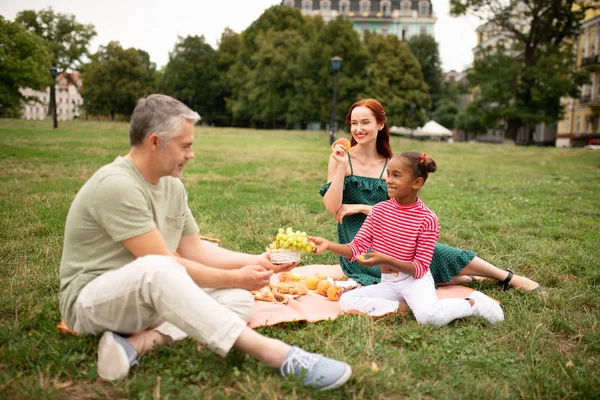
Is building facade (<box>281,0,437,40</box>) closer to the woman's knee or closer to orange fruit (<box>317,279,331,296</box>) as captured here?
orange fruit (<box>317,279,331,296</box>)

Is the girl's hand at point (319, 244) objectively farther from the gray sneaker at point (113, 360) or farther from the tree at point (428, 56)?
the tree at point (428, 56)

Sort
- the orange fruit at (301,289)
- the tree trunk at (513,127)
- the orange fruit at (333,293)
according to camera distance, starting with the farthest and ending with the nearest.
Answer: the tree trunk at (513,127) < the orange fruit at (301,289) < the orange fruit at (333,293)

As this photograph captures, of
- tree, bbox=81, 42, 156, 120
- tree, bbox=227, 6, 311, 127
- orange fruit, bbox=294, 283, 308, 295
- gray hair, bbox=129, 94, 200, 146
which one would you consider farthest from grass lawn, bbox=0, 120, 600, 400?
tree, bbox=81, 42, 156, 120

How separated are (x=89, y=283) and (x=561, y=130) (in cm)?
5745

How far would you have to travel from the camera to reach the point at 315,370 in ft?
8.43

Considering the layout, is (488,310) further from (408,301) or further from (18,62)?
(18,62)

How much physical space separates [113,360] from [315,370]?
1.09 meters

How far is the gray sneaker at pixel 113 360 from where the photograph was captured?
8.73ft

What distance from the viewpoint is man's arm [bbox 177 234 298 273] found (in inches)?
134

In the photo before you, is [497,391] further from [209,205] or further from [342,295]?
[209,205]

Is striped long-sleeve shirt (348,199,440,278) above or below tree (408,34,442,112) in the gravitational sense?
below

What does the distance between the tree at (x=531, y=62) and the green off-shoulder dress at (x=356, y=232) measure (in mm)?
37848

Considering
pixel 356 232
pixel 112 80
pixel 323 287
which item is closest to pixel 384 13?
pixel 112 80

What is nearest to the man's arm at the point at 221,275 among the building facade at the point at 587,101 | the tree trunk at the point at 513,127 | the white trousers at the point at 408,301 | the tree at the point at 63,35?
the white trousers at the point at 408,301
